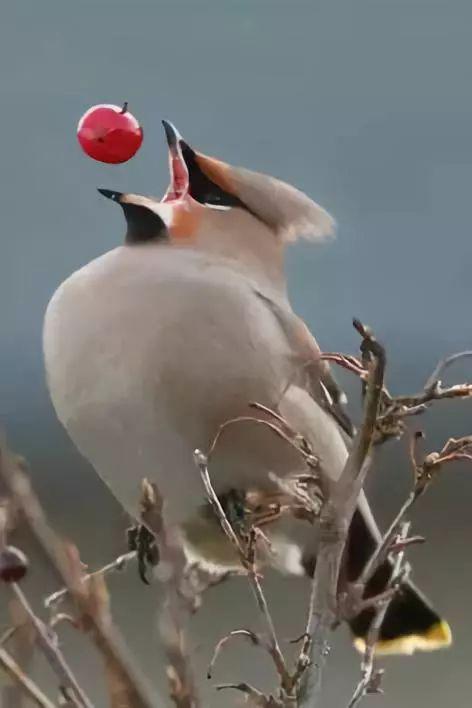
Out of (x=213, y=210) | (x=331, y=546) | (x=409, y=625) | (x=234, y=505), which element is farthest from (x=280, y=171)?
(x=331, y=546)

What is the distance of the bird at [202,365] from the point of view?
48.0 inches

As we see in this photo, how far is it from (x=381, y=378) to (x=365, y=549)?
571 mm

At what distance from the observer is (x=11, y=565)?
0.83m

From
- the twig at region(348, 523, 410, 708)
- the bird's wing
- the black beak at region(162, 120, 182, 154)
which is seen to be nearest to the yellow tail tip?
the bird's wing

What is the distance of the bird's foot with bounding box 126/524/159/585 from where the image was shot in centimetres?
124

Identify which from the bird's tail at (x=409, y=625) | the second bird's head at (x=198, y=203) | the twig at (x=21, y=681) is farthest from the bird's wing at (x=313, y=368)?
the twig at (x=21, y=681)

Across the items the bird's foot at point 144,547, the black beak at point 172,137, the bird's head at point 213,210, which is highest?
the black beak at point 172,137

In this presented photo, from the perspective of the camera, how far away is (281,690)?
2.47 ft

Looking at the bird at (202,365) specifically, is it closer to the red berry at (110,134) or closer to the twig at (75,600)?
the red berry at (110,134)

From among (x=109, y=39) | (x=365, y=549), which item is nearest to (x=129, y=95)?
(x=109, y=39)

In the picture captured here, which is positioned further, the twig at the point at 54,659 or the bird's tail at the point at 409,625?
the bird's tail at the point at 409,625

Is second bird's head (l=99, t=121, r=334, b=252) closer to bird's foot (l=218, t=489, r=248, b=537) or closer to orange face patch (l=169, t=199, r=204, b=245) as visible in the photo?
orange face patch (l=169, t=199, r=204, b=245)

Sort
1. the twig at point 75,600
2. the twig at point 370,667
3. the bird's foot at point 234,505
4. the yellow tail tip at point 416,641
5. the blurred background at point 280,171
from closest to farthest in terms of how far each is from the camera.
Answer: the twig at point 75,600 → the twig at point 370,667 → the bird's foot at point 234,505 → the yellow tail tip at point 416,641 → the blurred background at point 280,171

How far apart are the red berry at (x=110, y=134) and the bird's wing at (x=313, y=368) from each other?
235mm
